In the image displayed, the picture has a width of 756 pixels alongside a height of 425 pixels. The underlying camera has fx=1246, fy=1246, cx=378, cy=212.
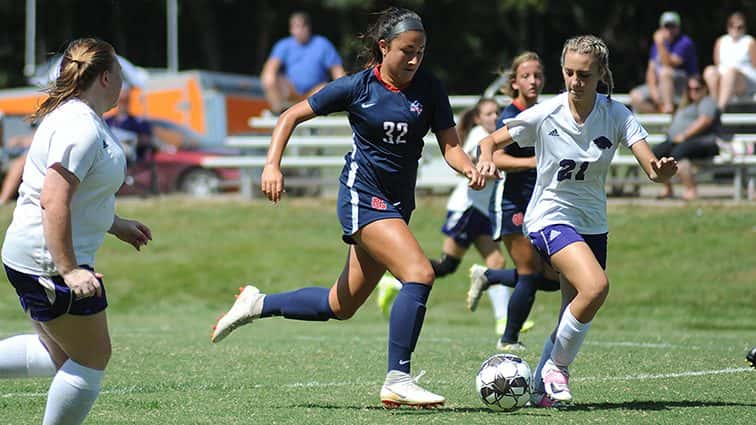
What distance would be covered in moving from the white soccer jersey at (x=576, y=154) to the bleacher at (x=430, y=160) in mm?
9574

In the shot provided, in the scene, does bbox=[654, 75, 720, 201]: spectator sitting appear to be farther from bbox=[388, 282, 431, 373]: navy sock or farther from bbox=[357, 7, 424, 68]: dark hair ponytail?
bbox=[388, 282, 431, 373]: navy sock

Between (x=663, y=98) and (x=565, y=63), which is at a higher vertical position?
(x=565, y=63)

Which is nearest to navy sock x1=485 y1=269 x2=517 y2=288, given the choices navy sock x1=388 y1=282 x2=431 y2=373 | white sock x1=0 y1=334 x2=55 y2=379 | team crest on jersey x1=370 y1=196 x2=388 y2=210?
team crest on jersey x1=370 y1=196 x2=388 y2=210

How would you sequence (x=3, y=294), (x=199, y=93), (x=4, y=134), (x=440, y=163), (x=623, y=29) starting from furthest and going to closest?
(x=623, y=29)
(x=199, y=93)
(x=4, y=134)
(x=440, y=163)
(x=3, y=294)

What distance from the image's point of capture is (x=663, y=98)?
55.7ft

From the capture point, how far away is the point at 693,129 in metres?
15.4

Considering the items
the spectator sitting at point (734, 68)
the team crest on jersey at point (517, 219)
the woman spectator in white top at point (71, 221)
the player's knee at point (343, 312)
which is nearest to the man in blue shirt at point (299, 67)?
the spectator sitting at point (734, 68)

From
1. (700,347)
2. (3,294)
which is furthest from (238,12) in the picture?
(700,347)

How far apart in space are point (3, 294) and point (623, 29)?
16820 millimetres

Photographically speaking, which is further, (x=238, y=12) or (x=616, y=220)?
(x=238, y=12)

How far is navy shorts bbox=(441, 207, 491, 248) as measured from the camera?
11.8 meters

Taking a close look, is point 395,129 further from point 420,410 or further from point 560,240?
point 420,410

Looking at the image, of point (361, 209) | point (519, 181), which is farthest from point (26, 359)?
point (519, 181)

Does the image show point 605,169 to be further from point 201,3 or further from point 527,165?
point 201,3
